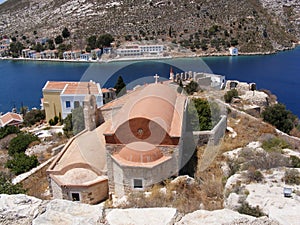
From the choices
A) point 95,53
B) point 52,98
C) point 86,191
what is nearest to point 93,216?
point 86,191

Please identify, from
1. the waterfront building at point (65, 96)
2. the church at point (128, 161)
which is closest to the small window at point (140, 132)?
the church at point (128, 161)

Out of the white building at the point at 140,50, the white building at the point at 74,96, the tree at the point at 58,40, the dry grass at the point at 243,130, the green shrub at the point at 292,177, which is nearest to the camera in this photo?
the green shrub at the point at 292,177

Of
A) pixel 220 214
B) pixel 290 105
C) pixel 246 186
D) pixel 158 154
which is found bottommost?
pixel 290 105

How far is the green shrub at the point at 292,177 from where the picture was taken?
17.4 ft

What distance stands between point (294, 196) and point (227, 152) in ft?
18.4

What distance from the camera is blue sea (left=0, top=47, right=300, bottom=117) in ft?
142

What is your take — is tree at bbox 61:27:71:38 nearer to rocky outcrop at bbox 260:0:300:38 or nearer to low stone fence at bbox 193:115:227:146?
rocky outcrop at bbox 260:0:300:38

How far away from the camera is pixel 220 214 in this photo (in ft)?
9.52

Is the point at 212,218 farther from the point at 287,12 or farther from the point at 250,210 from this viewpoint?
the point at 287,12

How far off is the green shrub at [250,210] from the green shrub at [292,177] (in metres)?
1.16

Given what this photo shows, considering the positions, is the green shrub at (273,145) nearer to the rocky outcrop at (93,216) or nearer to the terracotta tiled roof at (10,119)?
the rocky outcrop at (93,216)

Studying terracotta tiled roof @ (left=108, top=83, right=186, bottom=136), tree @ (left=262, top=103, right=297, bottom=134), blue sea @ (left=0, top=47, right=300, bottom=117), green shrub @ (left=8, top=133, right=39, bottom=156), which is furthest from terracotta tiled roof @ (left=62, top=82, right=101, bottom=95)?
blue sea @ (left=0, top=47, right=300, bottom=117)

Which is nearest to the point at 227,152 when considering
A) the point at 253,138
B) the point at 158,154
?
the point at 253,138

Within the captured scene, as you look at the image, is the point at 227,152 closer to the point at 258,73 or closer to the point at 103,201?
the point at 103,201
